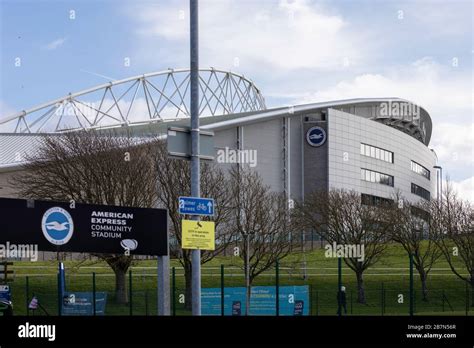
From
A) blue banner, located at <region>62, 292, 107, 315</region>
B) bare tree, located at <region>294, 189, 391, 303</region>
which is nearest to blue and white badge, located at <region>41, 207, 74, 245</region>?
blue banner, located at <region>62, 292, 107, 315</region>

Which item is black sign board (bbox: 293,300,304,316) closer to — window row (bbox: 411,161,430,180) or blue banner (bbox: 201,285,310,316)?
blue banner (bbox: 201,285,310,316)

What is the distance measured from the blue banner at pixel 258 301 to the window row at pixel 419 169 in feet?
241

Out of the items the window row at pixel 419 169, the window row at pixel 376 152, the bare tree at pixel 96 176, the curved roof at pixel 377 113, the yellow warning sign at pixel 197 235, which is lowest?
the yellow warning sign at pixel 197 235

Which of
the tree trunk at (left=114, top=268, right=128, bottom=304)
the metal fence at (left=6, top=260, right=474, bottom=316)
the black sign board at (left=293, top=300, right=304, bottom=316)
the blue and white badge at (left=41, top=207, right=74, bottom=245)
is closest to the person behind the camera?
the blue and white badge at (left=41, top=207, right=74, bottom=245)

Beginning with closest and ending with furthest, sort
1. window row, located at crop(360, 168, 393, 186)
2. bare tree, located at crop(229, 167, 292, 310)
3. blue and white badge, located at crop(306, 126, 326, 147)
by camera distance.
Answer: bare tree, located at crop(229, 167, 292, 310)
blue and white badge, located at crop(306, 126, 326, 147)
window row, located at crop(360, 168, 393, 186)

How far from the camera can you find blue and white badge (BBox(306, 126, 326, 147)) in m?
92.7

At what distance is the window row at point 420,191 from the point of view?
358 ft

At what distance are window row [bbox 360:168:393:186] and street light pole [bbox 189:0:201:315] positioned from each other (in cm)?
7699

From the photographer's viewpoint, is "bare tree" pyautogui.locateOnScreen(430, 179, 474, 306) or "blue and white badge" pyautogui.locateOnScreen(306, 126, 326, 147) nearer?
"bare tree" pyautogui.locateOnScreen(430, 179, 474, 306)

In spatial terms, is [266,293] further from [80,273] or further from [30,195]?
[80,273]

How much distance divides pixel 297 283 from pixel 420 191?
198 feet

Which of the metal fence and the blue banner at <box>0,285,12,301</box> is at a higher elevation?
the blue banner at <box>0,285,12,301</box>

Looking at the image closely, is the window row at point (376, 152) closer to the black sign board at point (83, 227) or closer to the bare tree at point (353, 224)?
the bare tree at point (353, 224)

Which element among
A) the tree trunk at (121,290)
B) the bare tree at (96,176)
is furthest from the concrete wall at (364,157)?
the tree trunk at (121,290)
